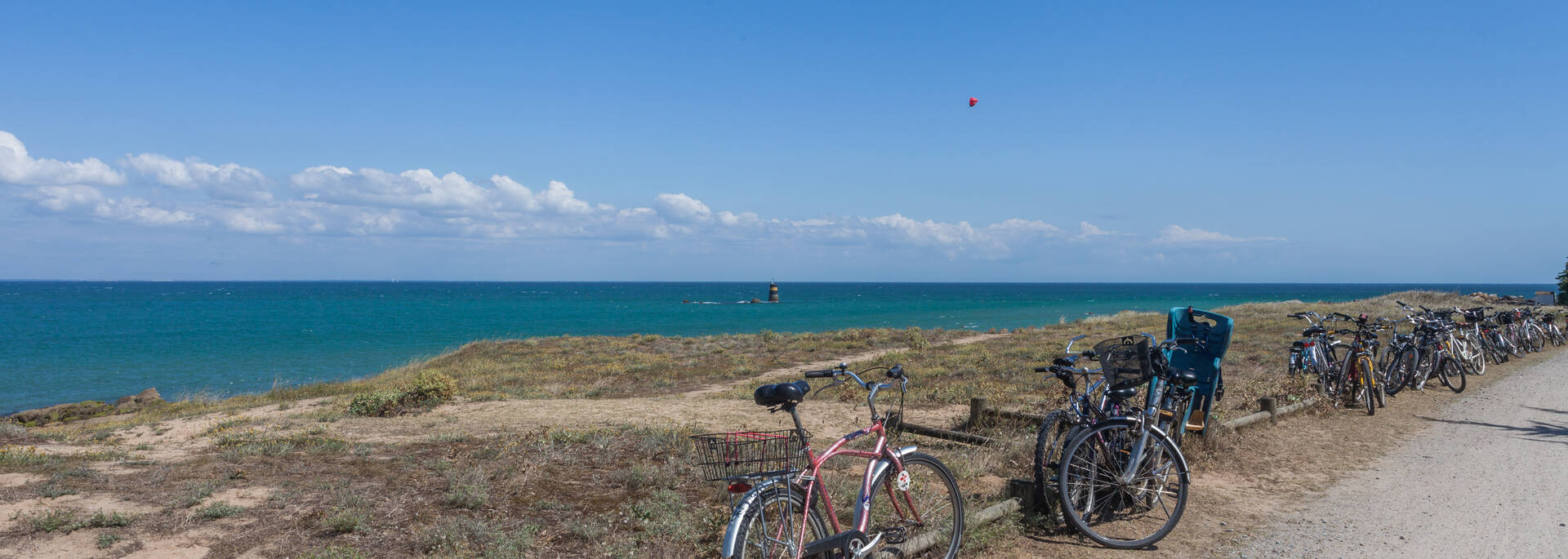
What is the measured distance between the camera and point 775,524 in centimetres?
383

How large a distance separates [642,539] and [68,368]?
113 feet

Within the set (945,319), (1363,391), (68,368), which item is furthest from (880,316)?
(1363,391)

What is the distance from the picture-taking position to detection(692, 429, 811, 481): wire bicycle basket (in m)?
3.79

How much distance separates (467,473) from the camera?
7129mm

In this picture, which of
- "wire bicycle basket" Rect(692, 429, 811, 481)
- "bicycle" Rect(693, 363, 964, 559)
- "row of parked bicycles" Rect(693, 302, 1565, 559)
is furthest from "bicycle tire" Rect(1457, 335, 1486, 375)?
"wire bicycle basket" Rect(692, 429, 811, 481)

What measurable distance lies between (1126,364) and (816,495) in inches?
107

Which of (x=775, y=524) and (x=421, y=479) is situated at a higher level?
(x=775, y=524)

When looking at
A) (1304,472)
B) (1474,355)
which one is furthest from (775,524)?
(1474,355)

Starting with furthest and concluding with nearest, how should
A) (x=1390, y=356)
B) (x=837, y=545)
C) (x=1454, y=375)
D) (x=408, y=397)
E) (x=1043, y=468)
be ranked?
(x=408, y=397) < (x=1454, y=375) < (x=1390, y=356) < (x=1043, y=468) < (x=837, y=545)

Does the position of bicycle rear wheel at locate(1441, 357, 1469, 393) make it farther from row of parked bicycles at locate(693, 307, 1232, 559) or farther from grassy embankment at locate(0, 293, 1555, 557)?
row of parked bicycles at locate(693, 307, 1232, 559)

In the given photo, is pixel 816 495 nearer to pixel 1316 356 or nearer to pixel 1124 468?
pixel 1124 468

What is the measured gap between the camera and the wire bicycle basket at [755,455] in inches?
149

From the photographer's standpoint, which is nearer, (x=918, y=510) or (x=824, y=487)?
(x=824, y=487)

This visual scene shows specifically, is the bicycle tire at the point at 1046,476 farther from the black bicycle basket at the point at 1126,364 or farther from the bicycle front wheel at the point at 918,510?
the bicycle front wheel at the point at 918,510
